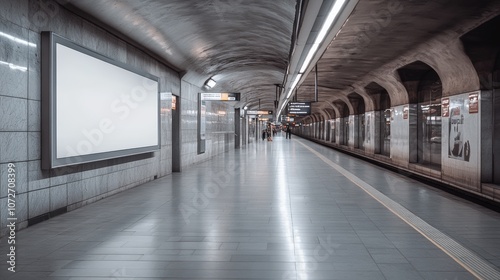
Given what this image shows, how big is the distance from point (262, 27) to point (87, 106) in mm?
4977

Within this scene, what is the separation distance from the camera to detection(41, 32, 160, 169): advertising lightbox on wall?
561cm

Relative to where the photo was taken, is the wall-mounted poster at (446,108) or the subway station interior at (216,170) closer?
the subway station interior at (216,170)

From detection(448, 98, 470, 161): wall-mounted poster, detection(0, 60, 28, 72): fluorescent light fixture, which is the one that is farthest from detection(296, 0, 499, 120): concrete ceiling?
detection(0, 60, 28, 72): fluorescent light fixture

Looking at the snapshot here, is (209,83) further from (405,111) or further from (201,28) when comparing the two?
(405,111)

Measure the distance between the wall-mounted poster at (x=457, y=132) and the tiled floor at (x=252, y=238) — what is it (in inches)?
48.8

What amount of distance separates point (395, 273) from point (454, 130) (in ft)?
21.6

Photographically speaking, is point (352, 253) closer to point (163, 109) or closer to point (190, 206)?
point (190, 206)

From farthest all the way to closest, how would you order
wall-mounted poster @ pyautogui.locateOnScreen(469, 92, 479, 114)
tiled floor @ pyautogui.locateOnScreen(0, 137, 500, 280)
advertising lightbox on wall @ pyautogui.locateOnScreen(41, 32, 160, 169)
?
wall-mounted poster @ pyautogui.locateOnScreen(469, 92, 479, 114)
advertising lightbox on wall @ pyautogui.locateOnScreen(41, 32, 160, 169)
tiled floor @ pyautogui.locateOnScreen(0, 137, 500, 280)

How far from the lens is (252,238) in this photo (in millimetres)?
4848

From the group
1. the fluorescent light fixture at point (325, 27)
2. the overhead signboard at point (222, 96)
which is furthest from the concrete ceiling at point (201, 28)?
the fluorescent light fixture at point (325, 27)

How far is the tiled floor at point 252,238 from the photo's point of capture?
373cm

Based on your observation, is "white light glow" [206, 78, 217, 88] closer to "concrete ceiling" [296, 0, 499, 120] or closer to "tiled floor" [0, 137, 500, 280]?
"concrete ceiling" [296, 0, 499, 120]

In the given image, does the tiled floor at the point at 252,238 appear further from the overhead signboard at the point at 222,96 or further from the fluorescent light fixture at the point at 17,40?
the overhead signboard at the point at 222,96

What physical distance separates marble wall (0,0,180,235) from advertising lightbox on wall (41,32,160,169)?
160mm
